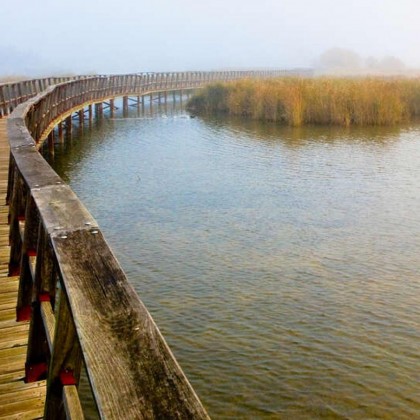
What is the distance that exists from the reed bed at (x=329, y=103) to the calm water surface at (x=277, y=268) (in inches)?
329

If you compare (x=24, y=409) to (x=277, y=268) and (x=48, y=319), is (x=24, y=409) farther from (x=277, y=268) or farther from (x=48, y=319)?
(x=277, y=268)

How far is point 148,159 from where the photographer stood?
18344 mm

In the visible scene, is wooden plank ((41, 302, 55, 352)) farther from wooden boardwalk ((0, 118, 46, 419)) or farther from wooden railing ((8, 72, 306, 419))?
wooden boardwalk ((0, 118, 46, 419))

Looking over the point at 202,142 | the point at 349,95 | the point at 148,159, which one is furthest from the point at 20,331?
the point at 349,95

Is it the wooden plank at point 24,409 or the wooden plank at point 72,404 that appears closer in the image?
the wooden plank at point 72,404

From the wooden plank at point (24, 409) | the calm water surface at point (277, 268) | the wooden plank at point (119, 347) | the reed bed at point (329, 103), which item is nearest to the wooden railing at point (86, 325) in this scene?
the wooden plank at point (119, 347)

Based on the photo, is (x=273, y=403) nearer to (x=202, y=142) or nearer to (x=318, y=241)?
(x=318, y=241)

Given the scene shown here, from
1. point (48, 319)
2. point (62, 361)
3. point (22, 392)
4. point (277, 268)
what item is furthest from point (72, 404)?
point (277, 268)

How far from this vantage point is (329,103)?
1064 inches

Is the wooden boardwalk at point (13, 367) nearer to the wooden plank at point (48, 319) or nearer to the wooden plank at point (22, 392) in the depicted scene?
the wooden plank at point (22, 392)

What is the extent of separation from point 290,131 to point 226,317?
1853 centimetres

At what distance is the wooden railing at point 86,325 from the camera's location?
4.09ft

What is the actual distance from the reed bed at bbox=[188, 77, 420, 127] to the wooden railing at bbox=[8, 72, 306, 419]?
2424 centimetres

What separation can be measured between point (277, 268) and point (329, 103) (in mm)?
19899
